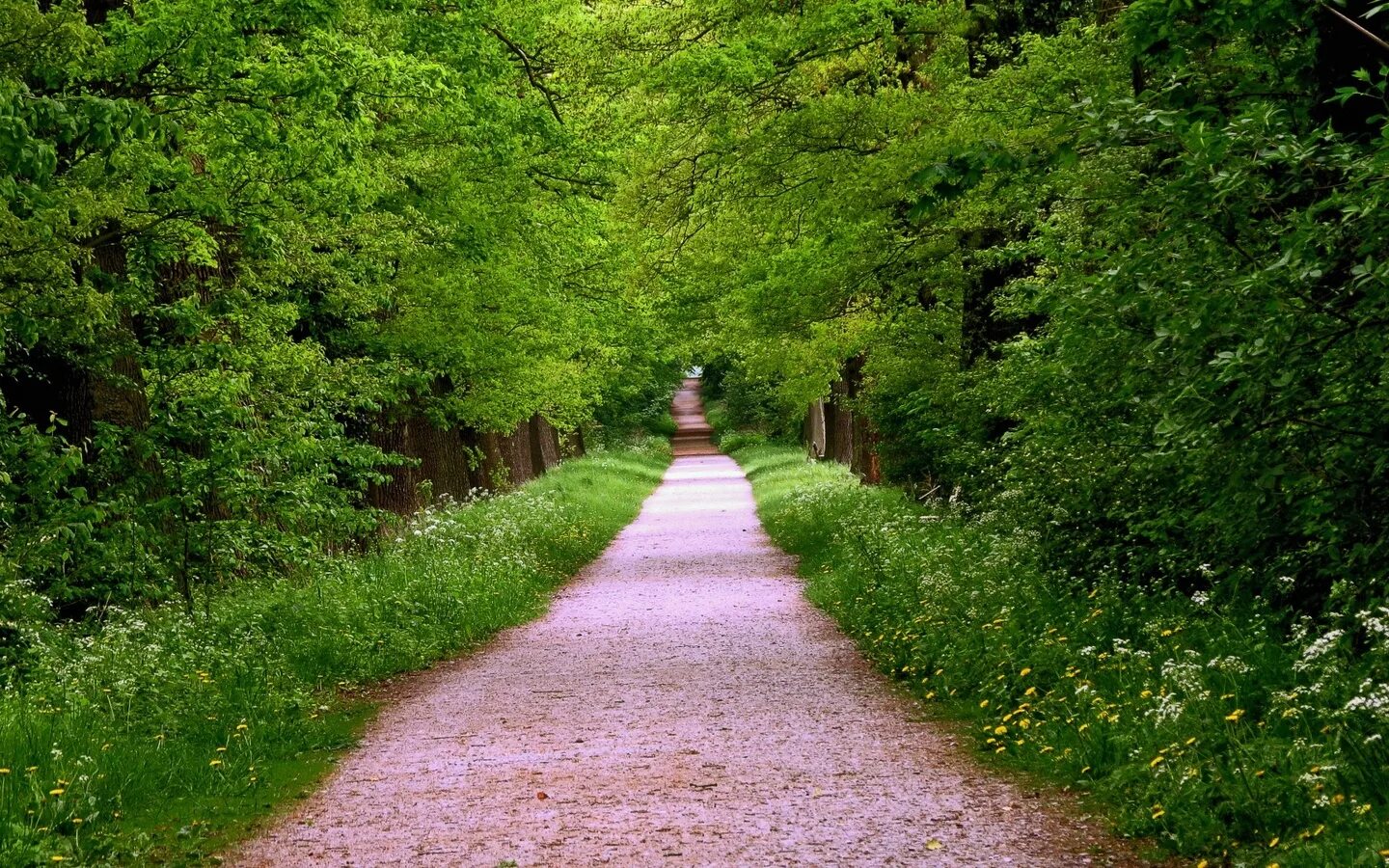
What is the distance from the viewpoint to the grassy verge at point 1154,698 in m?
5.33

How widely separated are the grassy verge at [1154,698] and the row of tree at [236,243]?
630 cm

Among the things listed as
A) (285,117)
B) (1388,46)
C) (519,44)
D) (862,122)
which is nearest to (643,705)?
(285,117)

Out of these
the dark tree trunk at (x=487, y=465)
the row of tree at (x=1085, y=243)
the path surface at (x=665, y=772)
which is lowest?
the path surface at (x=665, y=772)

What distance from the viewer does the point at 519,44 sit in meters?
19.7

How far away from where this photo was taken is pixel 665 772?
26.2 feet

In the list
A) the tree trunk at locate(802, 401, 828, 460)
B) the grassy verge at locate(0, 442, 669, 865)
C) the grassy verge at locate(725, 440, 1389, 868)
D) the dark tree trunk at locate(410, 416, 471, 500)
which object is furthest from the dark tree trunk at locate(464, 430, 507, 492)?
the grassy verge at locate(725, 440, 1389, 868)

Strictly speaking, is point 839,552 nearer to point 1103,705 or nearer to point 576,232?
point 576,232

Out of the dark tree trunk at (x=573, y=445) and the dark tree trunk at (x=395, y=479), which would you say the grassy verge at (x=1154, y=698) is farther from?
the dark tree trunk at (x=573, y=445)

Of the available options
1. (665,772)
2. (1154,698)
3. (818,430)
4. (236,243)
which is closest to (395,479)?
(236,243)

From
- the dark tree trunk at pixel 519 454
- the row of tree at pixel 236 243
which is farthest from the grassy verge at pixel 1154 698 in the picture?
the dark tree trunk at pixel 519 454

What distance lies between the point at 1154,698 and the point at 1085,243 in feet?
19.5

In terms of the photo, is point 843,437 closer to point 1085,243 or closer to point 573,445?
point 573,445

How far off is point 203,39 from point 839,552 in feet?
38.2

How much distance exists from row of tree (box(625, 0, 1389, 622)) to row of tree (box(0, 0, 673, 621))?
2572 millimetres
